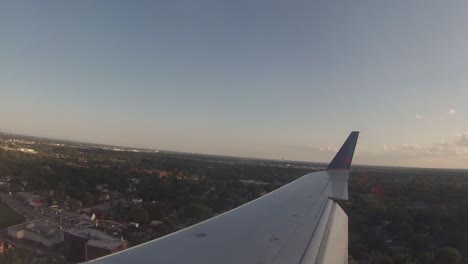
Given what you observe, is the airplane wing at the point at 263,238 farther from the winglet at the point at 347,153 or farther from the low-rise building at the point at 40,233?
the low-rise building at the point at 40,233

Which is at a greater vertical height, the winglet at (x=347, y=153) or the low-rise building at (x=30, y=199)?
the winglet at (x=347, y=153)

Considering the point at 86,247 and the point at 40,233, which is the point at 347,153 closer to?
the point at 86,247

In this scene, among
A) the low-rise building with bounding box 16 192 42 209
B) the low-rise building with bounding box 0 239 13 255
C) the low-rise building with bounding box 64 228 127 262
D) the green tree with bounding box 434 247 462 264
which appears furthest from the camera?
the low-rise building with bounding box 16 192 42 209

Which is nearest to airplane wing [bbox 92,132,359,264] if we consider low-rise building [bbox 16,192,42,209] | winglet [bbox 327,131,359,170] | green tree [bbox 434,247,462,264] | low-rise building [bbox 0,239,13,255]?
winglet [bbox 327,131,359,170]

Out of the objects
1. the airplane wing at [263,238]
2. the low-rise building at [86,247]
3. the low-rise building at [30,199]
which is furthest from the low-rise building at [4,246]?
the airplane wing at [263,238]

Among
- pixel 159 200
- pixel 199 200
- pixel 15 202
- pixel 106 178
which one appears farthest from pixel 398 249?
pixel 106 178

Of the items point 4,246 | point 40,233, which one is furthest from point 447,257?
point 4,246

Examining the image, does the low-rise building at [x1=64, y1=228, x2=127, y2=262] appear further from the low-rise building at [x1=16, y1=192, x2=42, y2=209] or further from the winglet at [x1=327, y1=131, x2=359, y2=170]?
the low-rise building at [x1=16, y1=192, x2=42, y2=209]
